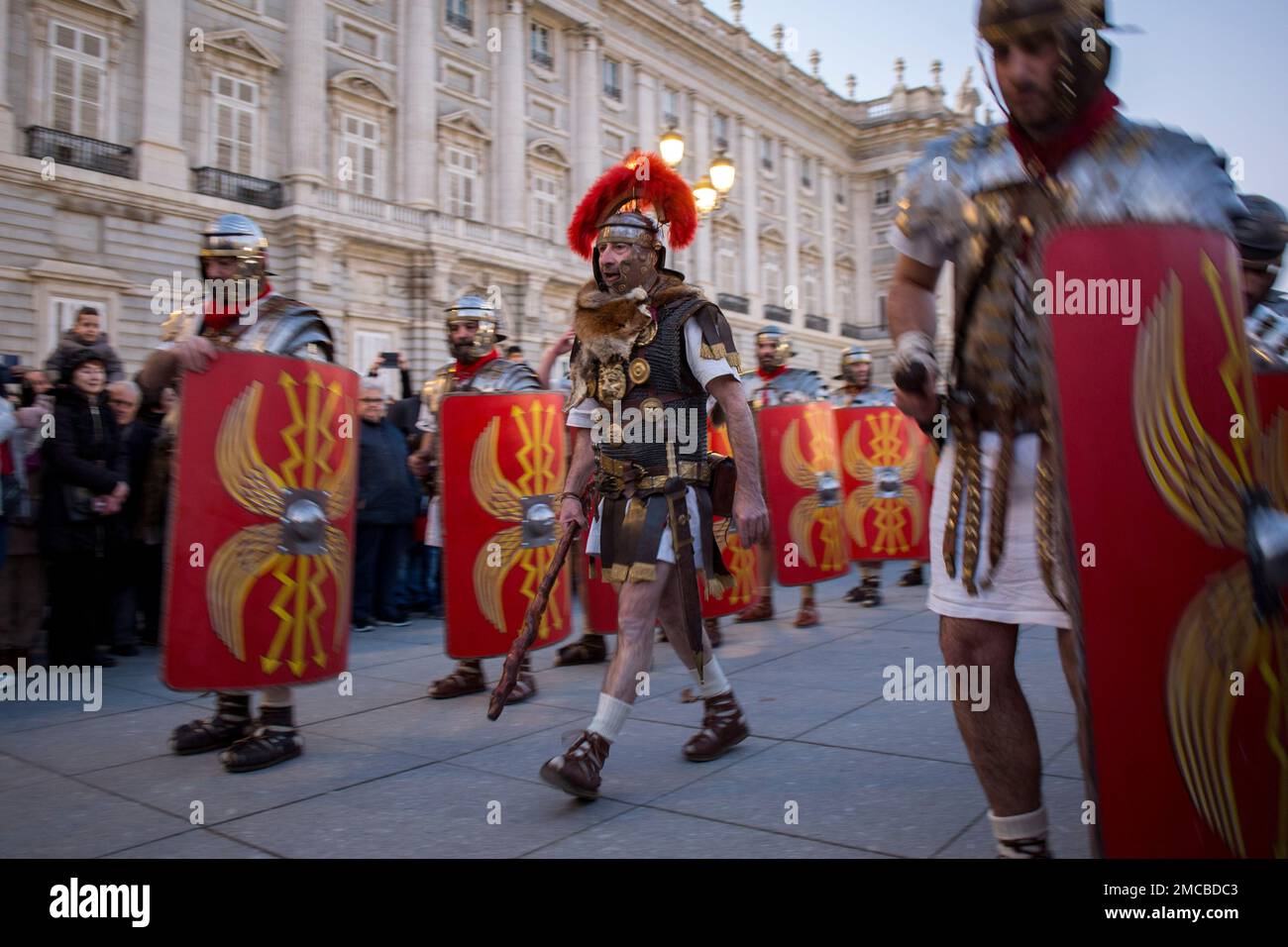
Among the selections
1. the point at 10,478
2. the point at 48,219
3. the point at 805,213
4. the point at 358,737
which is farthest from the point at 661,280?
the point at 805,213

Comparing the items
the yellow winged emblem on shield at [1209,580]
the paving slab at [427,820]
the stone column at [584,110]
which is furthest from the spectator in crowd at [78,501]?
the stone column at [584,110]

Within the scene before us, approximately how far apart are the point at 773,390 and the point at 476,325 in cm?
246

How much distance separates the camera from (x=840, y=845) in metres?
2.32

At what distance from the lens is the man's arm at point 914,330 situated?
1872 mm

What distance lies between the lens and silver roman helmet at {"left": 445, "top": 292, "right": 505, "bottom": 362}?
4.37 m

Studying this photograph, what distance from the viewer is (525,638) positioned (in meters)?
2.94

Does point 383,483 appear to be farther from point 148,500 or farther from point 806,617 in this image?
point 806,617

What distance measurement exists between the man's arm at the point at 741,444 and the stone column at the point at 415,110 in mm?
20299

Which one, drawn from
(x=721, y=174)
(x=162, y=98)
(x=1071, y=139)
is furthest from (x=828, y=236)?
(x=1071, y=139)

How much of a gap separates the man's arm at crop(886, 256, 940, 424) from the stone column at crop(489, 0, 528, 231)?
23.3 m

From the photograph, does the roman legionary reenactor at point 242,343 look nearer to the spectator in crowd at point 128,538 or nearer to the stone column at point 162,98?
the spectator in crowd at point 128,538

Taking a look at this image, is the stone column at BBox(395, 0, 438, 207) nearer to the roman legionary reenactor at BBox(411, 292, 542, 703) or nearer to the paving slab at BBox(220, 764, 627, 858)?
the roman legionary reenactor at BBox(411, 292, 542, 703)
